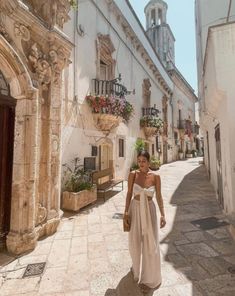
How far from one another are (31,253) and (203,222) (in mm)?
3772

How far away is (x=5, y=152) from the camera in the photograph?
3.71 m

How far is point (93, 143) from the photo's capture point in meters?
7.77

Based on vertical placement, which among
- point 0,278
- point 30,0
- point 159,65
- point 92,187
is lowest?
point 0,278

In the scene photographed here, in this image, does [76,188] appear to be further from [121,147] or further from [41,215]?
[121,147]

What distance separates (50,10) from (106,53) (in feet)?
16.4

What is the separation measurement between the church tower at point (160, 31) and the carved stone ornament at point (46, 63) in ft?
65.8

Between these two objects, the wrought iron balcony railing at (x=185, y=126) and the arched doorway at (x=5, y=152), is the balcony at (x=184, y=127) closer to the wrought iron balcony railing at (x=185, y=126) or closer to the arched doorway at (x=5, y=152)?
the wrought iron balcony railing at (x=185, y=126)

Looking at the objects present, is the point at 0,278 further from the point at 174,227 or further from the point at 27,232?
the point at 174,227

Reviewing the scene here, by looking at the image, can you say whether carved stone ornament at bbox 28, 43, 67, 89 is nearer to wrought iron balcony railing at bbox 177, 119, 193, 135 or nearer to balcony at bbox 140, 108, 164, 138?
balcony at bbox 140, 108, 164, 138

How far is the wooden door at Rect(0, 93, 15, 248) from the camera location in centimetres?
364

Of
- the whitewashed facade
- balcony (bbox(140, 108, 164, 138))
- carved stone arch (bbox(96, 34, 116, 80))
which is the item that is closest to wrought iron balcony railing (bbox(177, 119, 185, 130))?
the whitewashed facade

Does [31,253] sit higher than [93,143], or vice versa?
[93,143]

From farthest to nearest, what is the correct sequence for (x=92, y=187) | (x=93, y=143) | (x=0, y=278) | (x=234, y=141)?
(x=93, y=143), (x=92, y=187), (x=234, y=141), (x=0, y=278)

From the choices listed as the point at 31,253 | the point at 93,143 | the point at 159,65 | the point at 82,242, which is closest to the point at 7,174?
the point at 31,253
